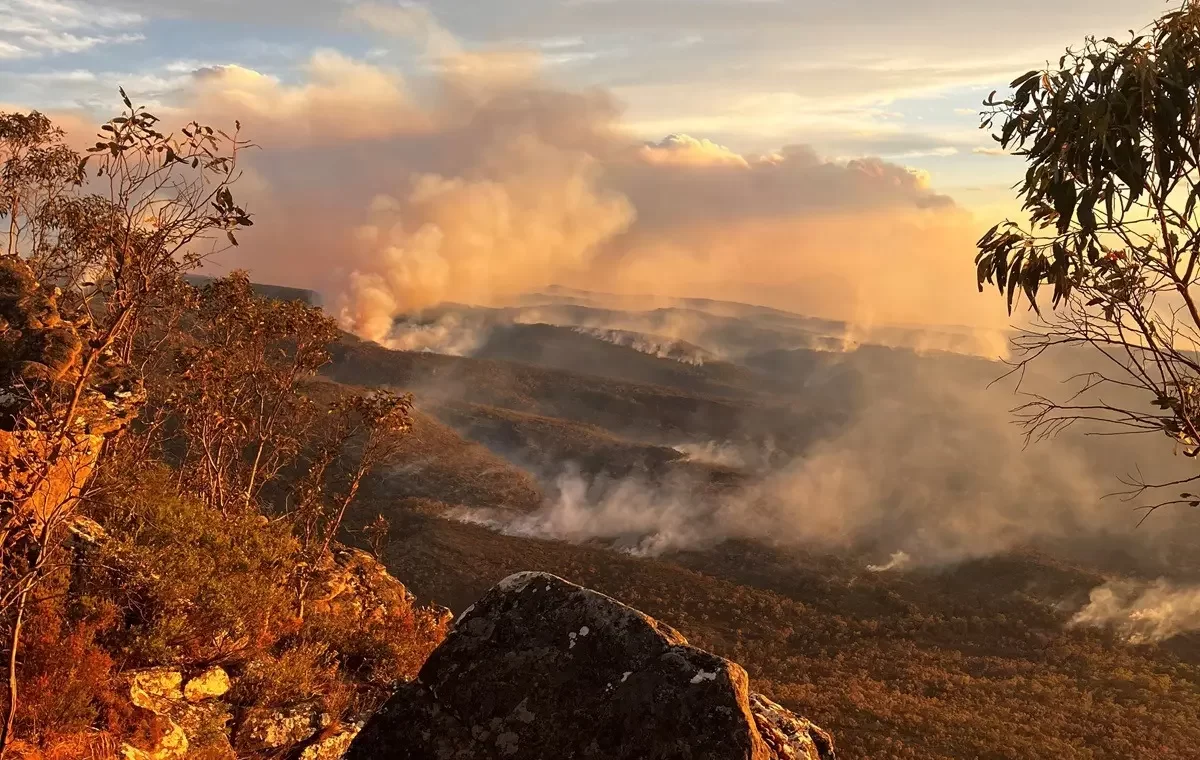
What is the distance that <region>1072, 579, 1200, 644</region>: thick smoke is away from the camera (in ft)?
168

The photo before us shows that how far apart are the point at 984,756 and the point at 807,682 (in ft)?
32.8

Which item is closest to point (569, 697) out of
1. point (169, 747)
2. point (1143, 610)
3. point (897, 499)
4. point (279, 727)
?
point (169, 747)

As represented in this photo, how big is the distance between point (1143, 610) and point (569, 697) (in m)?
66.3

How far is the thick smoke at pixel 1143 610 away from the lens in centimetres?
5131

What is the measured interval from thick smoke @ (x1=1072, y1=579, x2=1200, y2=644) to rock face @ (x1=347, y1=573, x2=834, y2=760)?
60643 millimetres

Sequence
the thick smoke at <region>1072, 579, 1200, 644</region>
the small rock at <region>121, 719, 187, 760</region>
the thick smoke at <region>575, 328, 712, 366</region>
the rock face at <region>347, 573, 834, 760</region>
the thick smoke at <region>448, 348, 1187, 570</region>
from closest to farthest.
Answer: the rock face at <region>347, 573, 834, 760</region> → the small rock at <region>121, 719, 187, 760</region> → the thick smoke at <region>1072, 579, 1200, 644</region> → the thick smoke at <region>448, 348, 1187, 570</region> → the thick smoke at <region>575, 328, 712, 366</region>

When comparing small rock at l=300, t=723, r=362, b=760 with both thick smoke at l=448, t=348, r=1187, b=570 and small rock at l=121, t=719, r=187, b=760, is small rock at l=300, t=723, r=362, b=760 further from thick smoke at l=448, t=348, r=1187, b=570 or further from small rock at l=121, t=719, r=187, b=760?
thick smoke at l=448, t=348, r=1187, b=570

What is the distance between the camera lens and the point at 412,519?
62906 millimetres

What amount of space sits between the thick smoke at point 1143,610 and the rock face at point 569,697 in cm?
6064

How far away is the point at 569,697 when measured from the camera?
4.91 metres

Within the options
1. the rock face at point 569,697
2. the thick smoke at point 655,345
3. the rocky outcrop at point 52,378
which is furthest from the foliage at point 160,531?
the thick smoke at point 655,345

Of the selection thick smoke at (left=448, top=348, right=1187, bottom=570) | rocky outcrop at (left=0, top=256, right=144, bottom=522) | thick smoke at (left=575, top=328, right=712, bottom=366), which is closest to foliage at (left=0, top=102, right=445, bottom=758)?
rocky outcrop at (left=0, top=256, right=144, bottom=522)

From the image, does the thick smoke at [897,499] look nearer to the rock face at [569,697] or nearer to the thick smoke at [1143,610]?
the thick smoke at [1143,610]

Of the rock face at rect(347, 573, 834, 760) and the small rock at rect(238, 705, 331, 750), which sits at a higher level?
the rock face at rect(347, 573, 834, 760)
